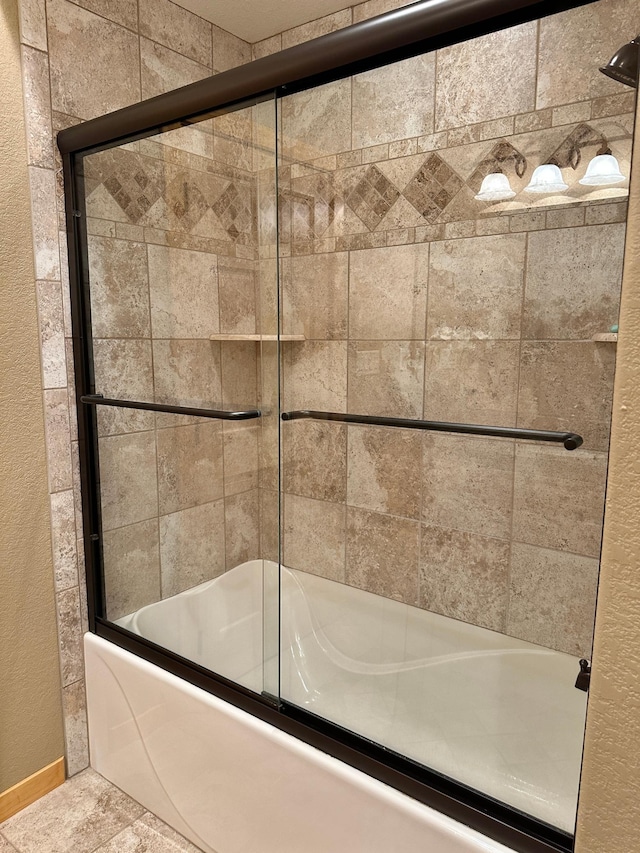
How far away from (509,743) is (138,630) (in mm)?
1157

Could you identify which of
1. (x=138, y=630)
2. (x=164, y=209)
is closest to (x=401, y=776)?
(x=138, y=630)

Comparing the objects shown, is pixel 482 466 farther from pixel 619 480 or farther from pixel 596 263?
pixel 619 480

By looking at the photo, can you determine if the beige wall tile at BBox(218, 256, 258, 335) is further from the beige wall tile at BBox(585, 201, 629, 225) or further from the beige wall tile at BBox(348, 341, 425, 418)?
the beige wall tile at BBox(585, 201, 629, 225)

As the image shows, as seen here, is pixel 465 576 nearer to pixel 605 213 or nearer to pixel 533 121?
pixel 605 213

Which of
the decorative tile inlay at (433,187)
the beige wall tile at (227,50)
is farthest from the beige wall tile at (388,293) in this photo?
the beige wall tile at (227,50)

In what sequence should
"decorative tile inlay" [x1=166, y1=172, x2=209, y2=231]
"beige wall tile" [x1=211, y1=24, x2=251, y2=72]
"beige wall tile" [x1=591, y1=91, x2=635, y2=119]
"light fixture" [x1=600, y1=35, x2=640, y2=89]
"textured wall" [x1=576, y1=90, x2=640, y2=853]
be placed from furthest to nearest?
"beige wall tile" [x1=211, y1=24, x2=251, y2=72]
"decorative tile inlay" [x1=166, y1=172, x2=209, y2=231]
"beige wall tile" [x1=591, y1=91, x2=635, y2=119]
"light fixture" [x1=600, y1=35, x2=640, y2=89]
"textured wall" [x1=576, y1=90, x2=640, y2=853]

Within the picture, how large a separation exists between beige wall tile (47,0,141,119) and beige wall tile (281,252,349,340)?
33.6 inches

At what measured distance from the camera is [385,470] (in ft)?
6.31

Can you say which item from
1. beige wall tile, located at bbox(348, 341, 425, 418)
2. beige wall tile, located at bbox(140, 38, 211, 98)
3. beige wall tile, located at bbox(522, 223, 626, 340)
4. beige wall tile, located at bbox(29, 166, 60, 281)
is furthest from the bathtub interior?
beige wall tile, located at bbox(140, 38, 211, 98)

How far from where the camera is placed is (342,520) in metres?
2.05

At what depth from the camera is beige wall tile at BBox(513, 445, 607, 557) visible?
1282 mm

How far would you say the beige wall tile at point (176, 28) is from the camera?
1973 millimetres

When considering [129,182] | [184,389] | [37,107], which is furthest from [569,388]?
[37,107]

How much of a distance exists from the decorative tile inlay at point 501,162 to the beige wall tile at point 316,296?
0.44 m
